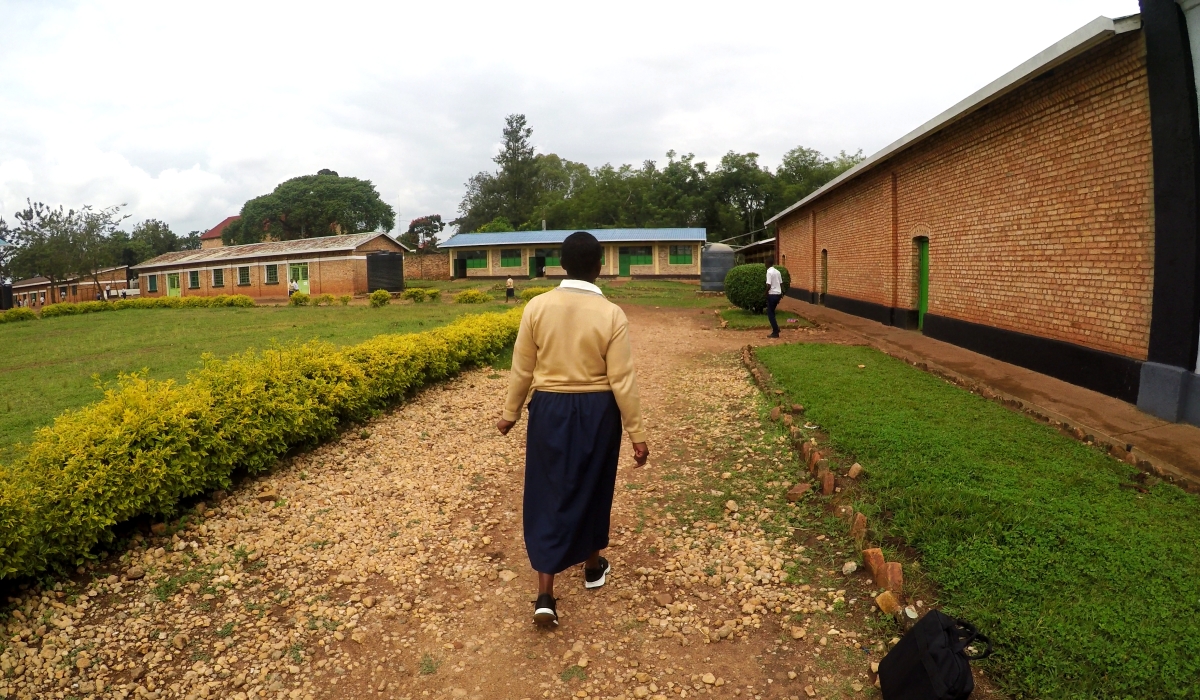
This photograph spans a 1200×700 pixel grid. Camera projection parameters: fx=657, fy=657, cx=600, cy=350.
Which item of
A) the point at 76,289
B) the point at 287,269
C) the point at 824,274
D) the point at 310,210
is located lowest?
the point at 824,274

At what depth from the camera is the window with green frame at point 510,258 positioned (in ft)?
134

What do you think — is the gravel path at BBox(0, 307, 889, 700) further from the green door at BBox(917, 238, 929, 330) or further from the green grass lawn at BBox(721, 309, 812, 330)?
the green grass lawn at BBox(721, 309, 812, 330)

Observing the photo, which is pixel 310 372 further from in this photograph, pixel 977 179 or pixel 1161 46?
pixel 977 179

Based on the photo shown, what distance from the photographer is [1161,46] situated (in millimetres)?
5863

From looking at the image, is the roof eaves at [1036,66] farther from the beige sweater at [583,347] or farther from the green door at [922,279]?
the beige sweater at [583,347]

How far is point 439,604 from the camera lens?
12.0 ft

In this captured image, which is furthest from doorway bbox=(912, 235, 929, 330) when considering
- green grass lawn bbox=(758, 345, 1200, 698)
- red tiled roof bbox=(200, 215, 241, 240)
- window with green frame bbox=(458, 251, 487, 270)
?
red tiled roof bbox=(200, 215, 241, 240)

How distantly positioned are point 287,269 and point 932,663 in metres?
36.8

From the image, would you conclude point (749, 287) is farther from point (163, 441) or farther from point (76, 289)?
point (76, 289)

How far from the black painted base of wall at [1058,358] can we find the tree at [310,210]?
5377 cm

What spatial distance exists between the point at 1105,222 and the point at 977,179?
3.34 metres

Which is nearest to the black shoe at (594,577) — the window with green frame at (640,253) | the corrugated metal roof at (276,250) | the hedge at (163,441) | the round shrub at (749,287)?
the hedge at (163,441)

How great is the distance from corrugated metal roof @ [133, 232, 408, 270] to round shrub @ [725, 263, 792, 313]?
70.9 ft

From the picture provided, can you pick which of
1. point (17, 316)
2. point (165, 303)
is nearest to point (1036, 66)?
point (17, 316)
